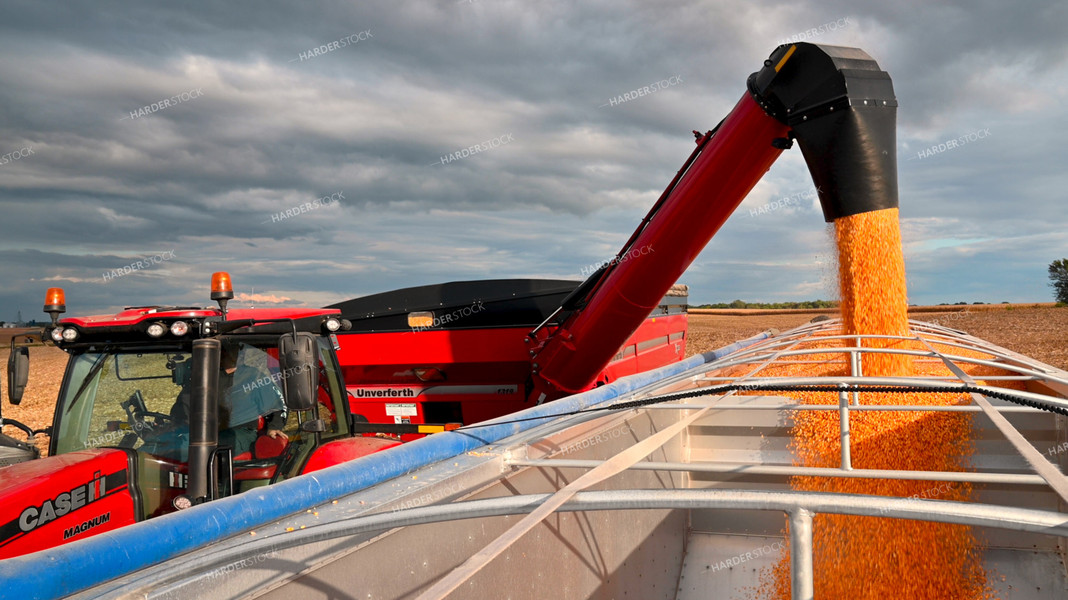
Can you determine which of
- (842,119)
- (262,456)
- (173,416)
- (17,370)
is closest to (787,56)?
(842,119)

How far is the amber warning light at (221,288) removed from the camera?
2.78 meters

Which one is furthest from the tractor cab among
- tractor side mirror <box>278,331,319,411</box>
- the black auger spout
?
the black auger spout

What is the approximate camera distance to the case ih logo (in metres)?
2.45

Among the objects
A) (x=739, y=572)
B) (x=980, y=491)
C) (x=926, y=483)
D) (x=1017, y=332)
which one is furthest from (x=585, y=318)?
(x=1017, y=332)

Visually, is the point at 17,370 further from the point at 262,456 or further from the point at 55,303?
the point at 262,456

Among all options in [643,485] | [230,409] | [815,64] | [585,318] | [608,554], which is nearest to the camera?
[230,409]

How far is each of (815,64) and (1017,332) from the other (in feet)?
72.0

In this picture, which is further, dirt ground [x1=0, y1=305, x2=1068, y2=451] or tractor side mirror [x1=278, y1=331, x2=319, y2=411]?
dirt ground [x1=0, y1=305, x2=1068, y2=451]

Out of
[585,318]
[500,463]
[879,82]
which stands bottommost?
[500,463]

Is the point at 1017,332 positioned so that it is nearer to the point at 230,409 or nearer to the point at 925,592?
the point at 925,592

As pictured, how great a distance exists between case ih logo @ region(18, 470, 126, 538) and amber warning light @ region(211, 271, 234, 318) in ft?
2.49

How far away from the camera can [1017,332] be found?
20922 millimetres

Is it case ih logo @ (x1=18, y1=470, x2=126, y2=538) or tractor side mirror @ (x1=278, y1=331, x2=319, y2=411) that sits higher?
tractor side mirror @ (x1=278, y1=331, x2=319, y2=411)

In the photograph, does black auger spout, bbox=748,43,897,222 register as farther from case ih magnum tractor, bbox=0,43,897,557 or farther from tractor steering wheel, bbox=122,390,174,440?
tractor steering wheel, bbox=122,390,174,440
